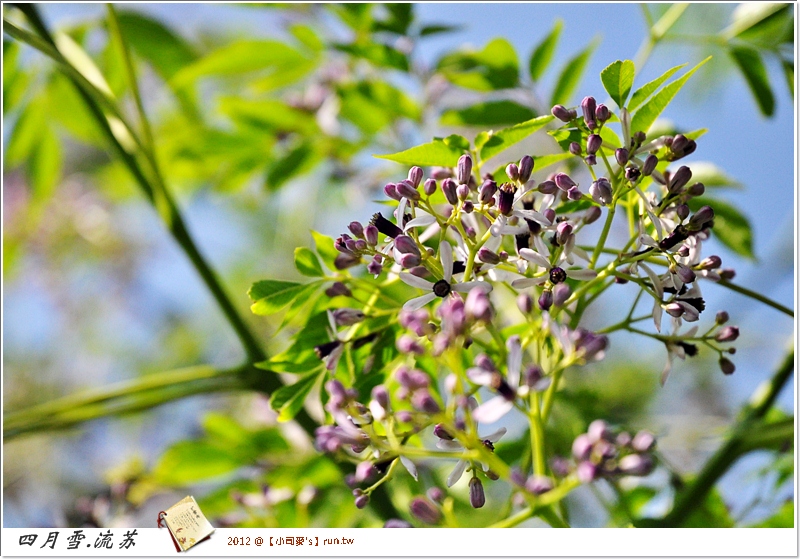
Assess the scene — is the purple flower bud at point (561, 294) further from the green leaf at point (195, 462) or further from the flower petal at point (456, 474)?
the green leaf at point (195, 462)

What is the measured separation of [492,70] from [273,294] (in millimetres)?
584

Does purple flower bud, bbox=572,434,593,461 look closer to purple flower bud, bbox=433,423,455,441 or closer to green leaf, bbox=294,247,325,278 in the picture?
purple flower bud, bbox=433,423,455,441

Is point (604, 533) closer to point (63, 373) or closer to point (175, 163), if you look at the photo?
point (175, 163)

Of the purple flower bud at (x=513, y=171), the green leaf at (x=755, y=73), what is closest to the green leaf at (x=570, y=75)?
the green leaf at (x=755, y=73)

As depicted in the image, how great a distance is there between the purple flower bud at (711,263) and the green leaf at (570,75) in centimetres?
48

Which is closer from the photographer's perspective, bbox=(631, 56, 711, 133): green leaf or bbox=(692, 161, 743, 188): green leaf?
bbox=(631, 56, 711, 133): green leaf

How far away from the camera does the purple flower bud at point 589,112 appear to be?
663 millimetres

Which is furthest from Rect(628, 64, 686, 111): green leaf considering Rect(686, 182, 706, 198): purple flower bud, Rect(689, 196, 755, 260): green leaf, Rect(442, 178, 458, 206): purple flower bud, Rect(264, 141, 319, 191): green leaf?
Rect(264, 141, 319, 191): green leaf

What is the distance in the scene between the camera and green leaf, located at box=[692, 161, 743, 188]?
1.11 meters

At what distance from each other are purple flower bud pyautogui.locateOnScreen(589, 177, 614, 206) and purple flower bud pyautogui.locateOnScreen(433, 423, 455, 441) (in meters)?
0.28

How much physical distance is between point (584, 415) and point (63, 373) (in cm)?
254

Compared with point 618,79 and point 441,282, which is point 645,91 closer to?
point 618,79

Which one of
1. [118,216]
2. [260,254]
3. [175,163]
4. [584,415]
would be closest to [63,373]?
[118,216]

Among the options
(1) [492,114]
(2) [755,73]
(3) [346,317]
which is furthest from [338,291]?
(2) [755,73]
